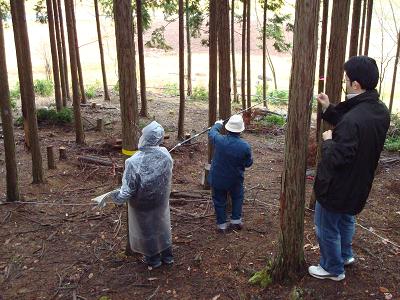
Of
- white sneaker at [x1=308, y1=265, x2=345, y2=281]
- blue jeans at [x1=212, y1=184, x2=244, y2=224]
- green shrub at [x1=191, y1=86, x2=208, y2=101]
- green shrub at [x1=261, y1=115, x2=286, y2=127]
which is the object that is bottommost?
green shrub at [x1=261, y1=115, x2=286, y2=127]

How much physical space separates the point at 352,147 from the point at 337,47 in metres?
2.01

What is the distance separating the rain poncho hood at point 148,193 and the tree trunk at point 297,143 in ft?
4.57

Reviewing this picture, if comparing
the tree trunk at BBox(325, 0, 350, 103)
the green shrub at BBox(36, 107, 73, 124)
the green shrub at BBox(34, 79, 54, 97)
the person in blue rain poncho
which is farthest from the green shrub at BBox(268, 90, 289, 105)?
the person in blue rain poncho

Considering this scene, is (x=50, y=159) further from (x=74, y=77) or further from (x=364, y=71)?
(x=364, y=71)

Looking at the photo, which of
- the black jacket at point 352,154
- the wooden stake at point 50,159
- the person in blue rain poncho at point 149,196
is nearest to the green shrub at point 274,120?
the wooden stake at point 50,159

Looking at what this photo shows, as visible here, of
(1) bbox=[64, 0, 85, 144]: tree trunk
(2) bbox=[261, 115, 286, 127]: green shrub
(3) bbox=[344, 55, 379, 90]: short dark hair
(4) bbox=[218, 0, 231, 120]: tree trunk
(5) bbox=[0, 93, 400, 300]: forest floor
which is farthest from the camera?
(2) bbox=[261, 115, 286, 127]: green shrub

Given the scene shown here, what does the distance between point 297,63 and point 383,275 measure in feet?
8.31

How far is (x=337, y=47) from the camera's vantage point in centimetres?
504

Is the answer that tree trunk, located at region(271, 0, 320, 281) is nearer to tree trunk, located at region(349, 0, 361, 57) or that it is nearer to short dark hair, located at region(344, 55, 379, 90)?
short dark hair, located at region(344, 55, 379, 90)

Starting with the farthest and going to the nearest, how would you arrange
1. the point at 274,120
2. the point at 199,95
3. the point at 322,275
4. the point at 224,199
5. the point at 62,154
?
the point at 199,95, the point at 274,120, the point at 62,154, the point at 224,199, the point at 322,275

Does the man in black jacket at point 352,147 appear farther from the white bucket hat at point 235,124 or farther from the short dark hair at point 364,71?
the white bucket hat at point 235,124

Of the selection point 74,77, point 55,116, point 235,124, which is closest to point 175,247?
point 235,124

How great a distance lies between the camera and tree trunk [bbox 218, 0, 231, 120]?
5742mm

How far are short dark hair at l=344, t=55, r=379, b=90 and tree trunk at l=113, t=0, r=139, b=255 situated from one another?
2235mm
